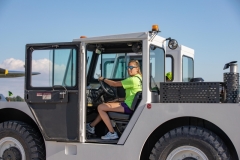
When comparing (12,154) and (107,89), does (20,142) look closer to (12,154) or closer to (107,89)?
(12,154)

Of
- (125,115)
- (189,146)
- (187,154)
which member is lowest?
(187,154)

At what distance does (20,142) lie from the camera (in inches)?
236

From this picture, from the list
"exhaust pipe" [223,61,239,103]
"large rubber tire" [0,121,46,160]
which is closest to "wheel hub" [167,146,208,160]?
"exhaust pipe" [223,61,239,103]

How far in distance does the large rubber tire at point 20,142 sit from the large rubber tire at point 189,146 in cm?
192

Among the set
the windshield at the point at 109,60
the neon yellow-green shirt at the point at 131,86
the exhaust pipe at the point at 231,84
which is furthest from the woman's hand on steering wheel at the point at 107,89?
the exhaust pipe at the point at 231,84

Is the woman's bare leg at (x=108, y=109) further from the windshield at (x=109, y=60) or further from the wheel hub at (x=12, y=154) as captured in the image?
the wheel hub at (x=12, y=154)

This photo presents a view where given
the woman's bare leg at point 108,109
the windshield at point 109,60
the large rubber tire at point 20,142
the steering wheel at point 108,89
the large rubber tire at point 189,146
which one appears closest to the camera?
the large rubber tire at point 189,146

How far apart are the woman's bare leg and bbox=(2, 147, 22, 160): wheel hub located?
158cm

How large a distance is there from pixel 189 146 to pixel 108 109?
136cm

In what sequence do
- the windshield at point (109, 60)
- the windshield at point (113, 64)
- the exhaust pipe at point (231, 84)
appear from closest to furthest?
the exhaust pipe at point (231, 84) < the windshield at point (109, 60) < the windshield at point (113, 64)

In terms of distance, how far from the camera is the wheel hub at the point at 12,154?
600cm

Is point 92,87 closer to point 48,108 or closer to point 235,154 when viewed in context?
point 48,108

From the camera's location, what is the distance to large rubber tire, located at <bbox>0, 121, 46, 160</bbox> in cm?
591

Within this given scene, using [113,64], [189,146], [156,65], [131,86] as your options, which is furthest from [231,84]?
[113,64]
